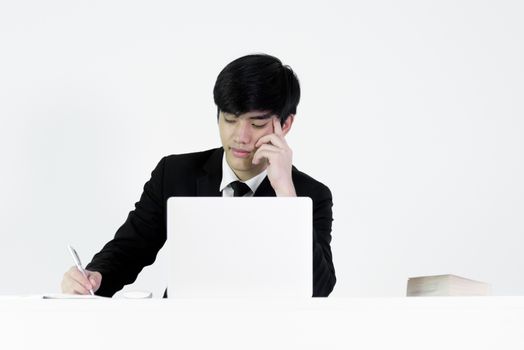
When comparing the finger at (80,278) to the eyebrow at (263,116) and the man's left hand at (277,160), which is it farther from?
the eyebrow at (263,116)

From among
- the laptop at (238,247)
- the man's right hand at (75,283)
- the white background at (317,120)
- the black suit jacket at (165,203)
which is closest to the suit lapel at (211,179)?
the black suit jacket at (165,203)

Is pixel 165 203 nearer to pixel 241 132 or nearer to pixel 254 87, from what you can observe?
pixel 241 132

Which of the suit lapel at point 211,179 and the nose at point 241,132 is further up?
the nose at point 241,132

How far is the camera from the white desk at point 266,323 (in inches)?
57.4

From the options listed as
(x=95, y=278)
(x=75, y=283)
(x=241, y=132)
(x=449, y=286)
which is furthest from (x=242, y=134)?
(x=449, y=286)

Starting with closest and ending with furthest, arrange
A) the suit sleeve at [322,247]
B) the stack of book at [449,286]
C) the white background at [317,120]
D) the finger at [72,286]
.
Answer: the stack of book at [449,286], the finger at [72,286], the suit sleeve at [322,247], the white background at [317,120]

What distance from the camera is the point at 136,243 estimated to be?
265 cm

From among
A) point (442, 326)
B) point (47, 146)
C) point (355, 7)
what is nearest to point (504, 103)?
point (355, 7)

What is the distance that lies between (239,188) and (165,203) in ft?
0.80

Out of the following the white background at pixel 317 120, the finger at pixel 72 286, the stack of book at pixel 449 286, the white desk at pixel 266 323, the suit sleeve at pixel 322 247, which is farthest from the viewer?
the white background at pixel 317 120

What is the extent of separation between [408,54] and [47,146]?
5.31 feet

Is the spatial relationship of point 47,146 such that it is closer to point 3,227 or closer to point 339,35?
point 3,227

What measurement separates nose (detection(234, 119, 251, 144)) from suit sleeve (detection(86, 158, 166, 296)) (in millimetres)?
309

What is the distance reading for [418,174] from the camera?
3729 millimetres
